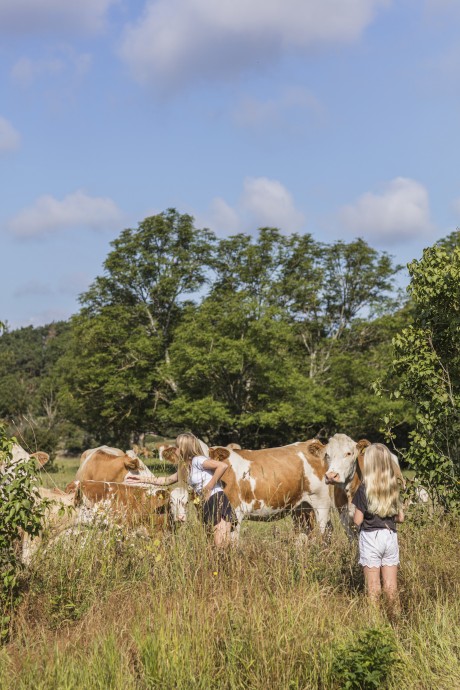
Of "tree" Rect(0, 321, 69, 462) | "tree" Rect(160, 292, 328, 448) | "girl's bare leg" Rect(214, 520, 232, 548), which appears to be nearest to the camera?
"girl's bare leg" Rect(214, 520, 232, 548)

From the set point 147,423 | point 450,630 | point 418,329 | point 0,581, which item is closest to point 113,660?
point 0,581

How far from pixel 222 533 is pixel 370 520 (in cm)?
165

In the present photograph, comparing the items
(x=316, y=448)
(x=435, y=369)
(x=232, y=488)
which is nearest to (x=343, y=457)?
(x=435, y=369)

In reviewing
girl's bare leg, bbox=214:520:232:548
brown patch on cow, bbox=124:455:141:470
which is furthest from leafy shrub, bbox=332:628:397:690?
brown patch on cow, bbox=124:455:141:470

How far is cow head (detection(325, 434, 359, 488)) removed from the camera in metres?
8.98

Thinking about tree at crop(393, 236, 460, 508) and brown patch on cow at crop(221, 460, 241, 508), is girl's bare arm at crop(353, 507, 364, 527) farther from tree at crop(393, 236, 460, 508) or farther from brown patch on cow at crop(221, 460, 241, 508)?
brown patch on cow at crop(221, 460, 241, 508)

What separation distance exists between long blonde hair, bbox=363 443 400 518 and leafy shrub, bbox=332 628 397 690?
1.36 meters

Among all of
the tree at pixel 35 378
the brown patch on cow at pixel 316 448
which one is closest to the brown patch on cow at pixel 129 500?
the brown patch on cow at pixel 316 448

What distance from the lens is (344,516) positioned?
9.33 meters

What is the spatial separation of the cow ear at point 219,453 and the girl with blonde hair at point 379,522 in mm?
4271

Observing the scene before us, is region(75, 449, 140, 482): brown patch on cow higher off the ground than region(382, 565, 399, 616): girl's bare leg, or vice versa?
region(75, 449, 140, 482): brown patch on cow

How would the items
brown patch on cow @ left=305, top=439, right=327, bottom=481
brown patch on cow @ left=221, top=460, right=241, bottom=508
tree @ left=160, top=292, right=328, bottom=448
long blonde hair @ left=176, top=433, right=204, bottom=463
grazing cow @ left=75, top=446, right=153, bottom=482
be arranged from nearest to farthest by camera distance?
long blonde hair @ left=176, top=433, right=204, bottom=463
brown patch on cow @ left=221, top=460, right=241, bottom=508
brown patch on cow @ left=305, top=439, right=327, bottom=481
grazing cow @ left=75, top=446, right=153, bottom=482
tree @ left=160, top=292, right=328, bottom=448

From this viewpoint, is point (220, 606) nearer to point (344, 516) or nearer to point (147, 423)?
point (344, 516)

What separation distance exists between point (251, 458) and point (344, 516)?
7.34ft
